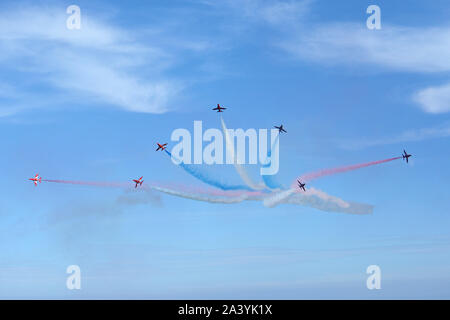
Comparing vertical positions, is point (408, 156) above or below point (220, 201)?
above

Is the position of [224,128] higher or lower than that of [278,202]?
higher

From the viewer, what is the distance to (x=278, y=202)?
368 feet
